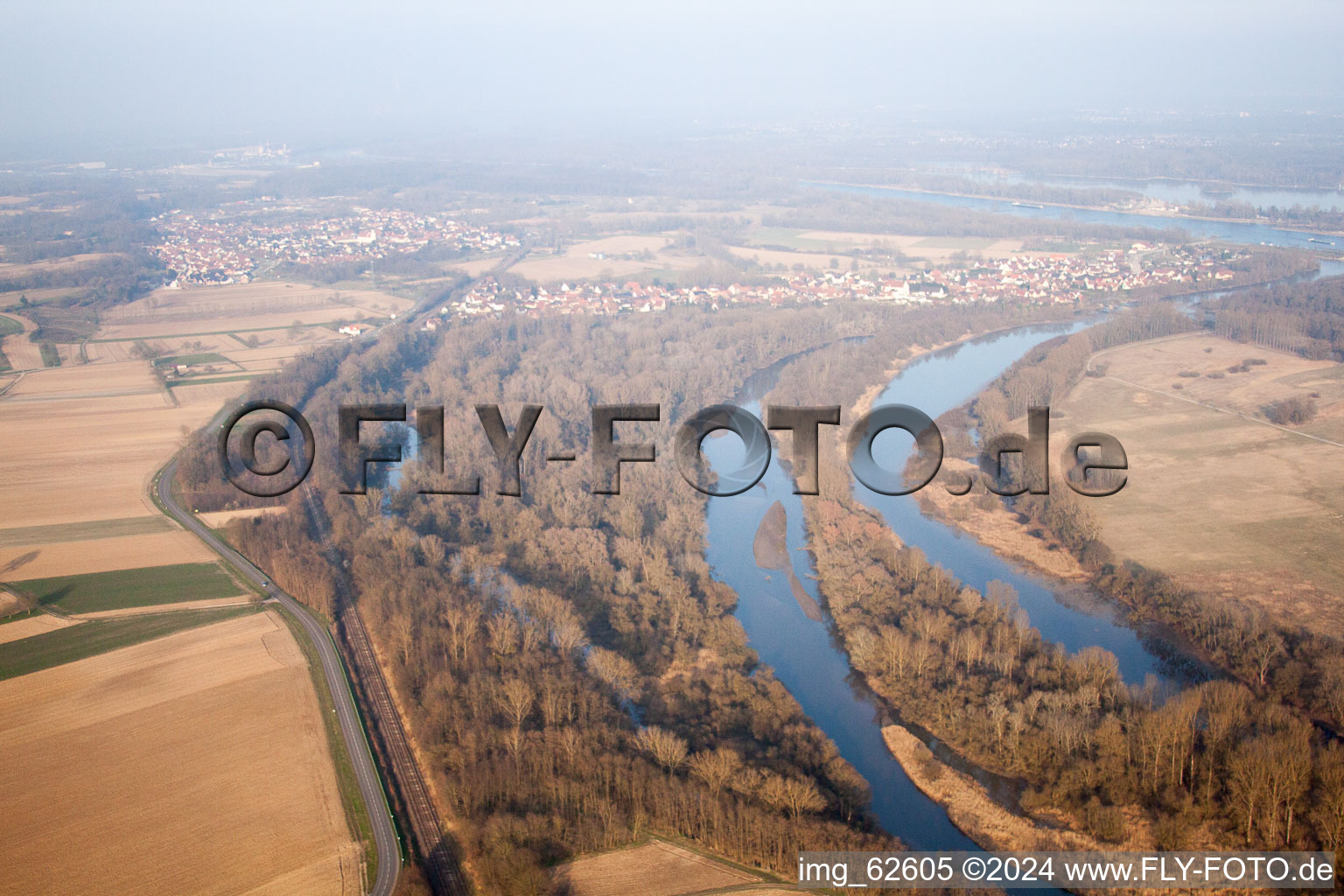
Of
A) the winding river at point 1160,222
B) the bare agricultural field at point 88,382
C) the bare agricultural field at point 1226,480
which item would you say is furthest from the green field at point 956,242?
the bare agricultural field at point 88,382

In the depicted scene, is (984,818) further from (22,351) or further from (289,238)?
(289,238)

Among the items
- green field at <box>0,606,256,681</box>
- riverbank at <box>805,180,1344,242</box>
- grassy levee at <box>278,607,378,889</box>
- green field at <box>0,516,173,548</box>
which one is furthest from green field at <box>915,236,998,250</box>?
green field at <box>0,606,256,681</box>

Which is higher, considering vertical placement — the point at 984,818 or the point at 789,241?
the point at 789,241

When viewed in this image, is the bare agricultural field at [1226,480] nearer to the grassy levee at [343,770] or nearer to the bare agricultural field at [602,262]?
the grassy levee at [343,770]

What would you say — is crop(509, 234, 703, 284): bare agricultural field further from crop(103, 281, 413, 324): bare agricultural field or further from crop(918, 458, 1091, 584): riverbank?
crop(918, 458, 1091, 584): riverbank

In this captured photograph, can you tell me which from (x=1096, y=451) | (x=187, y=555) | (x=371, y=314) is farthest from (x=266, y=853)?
(x=371, y=314)

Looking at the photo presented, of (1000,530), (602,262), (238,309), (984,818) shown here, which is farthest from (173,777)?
(602,262)
